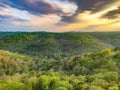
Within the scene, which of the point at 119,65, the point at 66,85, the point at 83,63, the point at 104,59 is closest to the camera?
the point at 66,85

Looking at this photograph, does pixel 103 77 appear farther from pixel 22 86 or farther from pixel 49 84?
pixel 22 86

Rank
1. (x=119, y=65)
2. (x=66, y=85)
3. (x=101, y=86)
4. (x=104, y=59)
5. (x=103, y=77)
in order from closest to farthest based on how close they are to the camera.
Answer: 1. (x=101, y=86)
2. (x=66, y=85)
3. (x=103, y=77)
4. (x=119, y=65)
5. (x=104, y=59)

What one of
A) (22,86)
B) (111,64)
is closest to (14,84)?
(22,86)

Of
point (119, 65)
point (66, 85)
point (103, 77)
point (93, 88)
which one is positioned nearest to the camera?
point (93, 88)

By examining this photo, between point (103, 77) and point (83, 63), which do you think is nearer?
point (103, 77)

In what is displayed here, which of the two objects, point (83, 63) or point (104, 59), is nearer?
point (104, 59)

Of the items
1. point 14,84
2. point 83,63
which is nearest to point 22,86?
point 14,84

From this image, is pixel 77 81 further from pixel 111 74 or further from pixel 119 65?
pixel 119 65

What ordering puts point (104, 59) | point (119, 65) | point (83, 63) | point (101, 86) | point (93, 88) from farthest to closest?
point (83, 63) → point (104, 59) → point (119, 65) → point (101, 86) → point (93, 88)

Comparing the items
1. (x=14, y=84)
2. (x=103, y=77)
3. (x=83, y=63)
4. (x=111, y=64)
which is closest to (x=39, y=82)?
(x=14, y=84)
